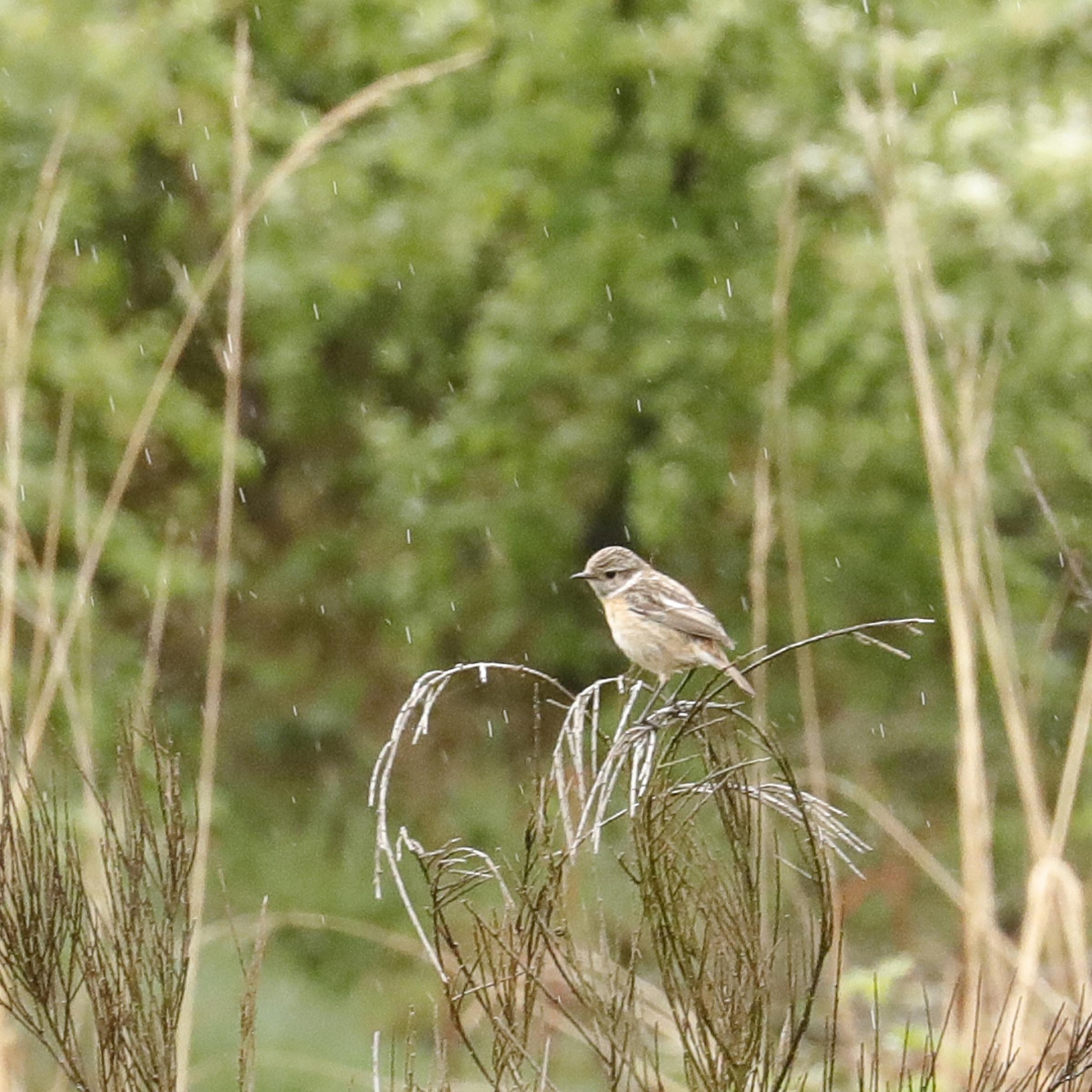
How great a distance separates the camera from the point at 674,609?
3873 millimetres

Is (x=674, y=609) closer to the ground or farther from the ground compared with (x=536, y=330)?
closer to the ground

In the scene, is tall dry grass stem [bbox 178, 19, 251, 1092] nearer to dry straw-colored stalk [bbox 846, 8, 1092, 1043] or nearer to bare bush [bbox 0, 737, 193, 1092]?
bare bush [bbox 0, 737, 193, 1092]

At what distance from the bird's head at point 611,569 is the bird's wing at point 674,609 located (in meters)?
0.19

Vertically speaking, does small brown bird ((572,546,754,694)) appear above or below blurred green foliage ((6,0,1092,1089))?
below

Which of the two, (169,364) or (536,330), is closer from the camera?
(169,364)

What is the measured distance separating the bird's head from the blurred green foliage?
272 cm

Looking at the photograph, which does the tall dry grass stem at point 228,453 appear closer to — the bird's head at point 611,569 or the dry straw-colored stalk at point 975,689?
the bird's head at point 611,569

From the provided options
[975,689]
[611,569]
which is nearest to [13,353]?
[611,569]

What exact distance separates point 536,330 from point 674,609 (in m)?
5.03

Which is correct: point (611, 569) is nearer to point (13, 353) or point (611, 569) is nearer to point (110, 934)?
point (13, 353)

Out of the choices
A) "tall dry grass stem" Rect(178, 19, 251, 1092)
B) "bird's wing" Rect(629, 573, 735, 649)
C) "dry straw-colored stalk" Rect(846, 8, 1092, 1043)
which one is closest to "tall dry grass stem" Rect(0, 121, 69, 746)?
"tall dry grass stem" Rect(178, 19, 251, 1092)

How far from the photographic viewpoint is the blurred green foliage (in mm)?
7145

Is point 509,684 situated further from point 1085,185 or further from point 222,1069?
point 1085,185

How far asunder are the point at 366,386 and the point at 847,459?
10.5 feet
